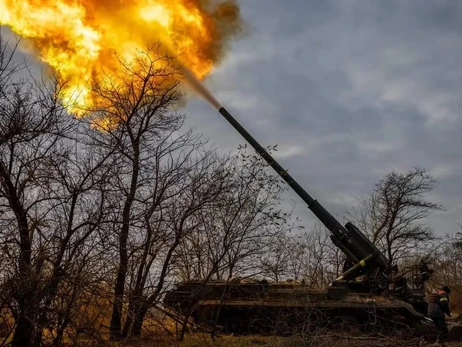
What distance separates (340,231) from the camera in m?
18.4

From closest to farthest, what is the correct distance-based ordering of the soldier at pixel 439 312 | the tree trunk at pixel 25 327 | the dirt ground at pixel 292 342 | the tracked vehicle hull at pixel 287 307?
the tree trunk at pixel 25 327
the dirt ground at pixel 292 342
the soldier at pixel 439 312
the tracked vehicle hull at pixel 287 307

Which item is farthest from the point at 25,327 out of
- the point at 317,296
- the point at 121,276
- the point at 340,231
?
the point at 340,231

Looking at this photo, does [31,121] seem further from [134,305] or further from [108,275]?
[134,305]

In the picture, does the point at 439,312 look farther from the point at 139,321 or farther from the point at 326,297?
the point at 139,321

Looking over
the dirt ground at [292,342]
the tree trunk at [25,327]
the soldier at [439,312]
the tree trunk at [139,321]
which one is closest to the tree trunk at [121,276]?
the tree trunk at [139,321]

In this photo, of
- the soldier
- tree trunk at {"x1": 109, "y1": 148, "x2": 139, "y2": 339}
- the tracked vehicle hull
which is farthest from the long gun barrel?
tree trunk at {"x1": 109, "y1": 148, "x2": 139, "y2": 339}

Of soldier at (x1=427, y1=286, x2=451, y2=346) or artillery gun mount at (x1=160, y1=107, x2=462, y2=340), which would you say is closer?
soldier at (x1=427, y1=286, x2=451, y2=346)

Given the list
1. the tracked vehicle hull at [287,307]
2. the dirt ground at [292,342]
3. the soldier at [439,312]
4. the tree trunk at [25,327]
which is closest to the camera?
the tree trunk at [25,327]

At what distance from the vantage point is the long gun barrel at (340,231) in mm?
17719

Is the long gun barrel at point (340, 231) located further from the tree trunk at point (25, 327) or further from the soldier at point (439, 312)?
the tree trunk at point (25, 327)

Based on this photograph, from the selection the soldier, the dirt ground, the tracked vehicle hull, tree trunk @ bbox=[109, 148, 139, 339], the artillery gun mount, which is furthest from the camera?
the tracked vehicle hull

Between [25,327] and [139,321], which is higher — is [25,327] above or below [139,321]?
below

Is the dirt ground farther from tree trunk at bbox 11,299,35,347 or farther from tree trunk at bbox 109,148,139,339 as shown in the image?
tree trunk at bbox 11,299,35,347

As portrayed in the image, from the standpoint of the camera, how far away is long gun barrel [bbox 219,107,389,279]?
58.1 ft
